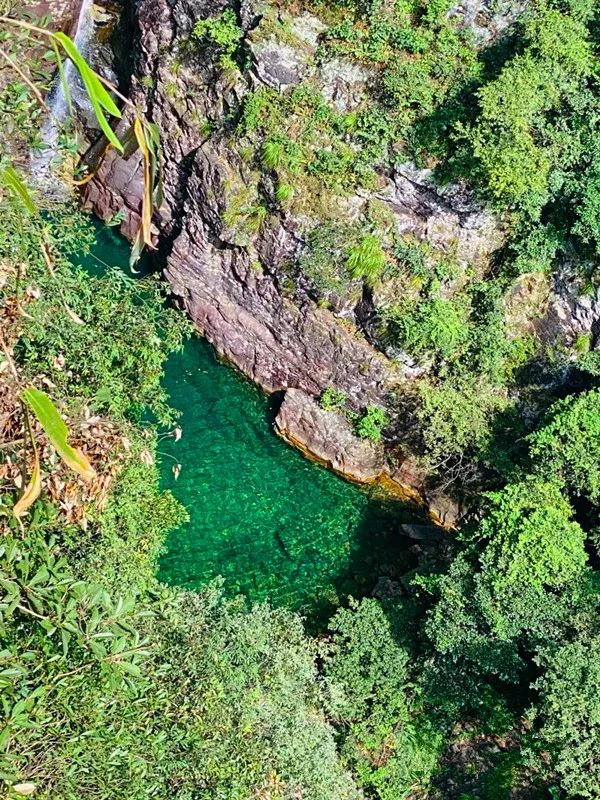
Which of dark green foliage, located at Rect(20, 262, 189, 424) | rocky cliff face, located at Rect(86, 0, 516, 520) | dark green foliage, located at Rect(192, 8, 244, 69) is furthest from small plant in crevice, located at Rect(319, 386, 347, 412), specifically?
dark green foliage, located at Rect(192, 8, 244, 69)

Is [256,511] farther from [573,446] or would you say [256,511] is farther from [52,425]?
[52,425]

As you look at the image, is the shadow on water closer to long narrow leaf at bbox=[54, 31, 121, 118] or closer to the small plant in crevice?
the small plant in crevice

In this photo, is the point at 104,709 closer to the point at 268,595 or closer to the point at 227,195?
the point at 268,595

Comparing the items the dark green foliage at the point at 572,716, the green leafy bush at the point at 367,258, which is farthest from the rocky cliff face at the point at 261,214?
the dark green foliage at the point at 572,716

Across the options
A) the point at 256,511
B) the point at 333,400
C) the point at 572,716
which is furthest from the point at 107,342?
the point at 572,716

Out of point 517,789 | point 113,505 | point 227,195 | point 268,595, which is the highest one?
point 227,195

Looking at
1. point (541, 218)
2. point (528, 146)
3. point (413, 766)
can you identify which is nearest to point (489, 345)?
point (541, 218)
